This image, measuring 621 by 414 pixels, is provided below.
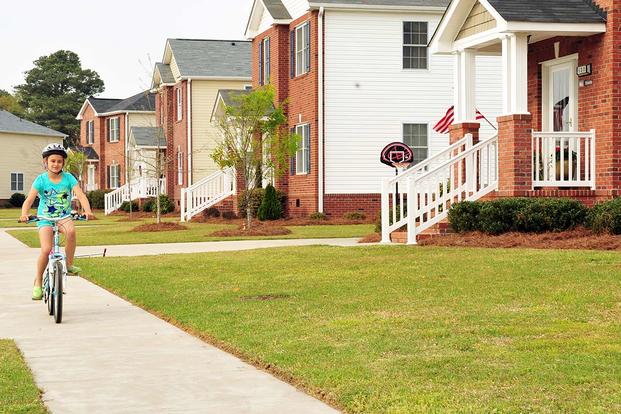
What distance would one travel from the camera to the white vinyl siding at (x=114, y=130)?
67.8 m

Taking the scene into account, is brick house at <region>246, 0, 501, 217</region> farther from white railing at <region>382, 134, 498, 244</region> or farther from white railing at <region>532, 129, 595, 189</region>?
white railing at <region>532, 129, 595, 189</region>

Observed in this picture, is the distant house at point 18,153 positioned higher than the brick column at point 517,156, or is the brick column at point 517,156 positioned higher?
the distant house at point 18,153

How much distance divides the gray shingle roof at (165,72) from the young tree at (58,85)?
187 feet

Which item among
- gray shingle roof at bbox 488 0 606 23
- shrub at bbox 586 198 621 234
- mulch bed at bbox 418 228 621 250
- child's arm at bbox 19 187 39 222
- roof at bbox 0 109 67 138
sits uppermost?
roof at bbox 0 109 67 138

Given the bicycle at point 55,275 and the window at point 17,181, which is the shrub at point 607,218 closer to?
the bicycle at point 55,275

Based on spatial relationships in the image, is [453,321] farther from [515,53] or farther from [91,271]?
[515,53]

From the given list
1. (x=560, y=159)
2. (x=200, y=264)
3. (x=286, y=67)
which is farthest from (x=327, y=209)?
(x=200, y=264)

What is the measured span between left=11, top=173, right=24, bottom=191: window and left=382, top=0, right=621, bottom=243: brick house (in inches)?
2363

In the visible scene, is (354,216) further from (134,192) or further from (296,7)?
(134,192)

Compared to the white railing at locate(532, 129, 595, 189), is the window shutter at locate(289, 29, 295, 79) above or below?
above

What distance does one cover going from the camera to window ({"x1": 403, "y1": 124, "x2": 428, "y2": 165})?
34.5m

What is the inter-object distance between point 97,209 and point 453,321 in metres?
55.1

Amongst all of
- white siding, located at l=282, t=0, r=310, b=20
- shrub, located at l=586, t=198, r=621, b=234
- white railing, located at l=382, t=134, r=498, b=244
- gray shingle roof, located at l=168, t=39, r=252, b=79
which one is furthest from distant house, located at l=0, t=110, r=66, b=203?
shrub, located at l=586, t=198, r=621, b=234

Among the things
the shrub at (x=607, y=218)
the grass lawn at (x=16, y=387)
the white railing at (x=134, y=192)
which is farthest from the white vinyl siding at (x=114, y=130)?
the grass lawn at (x=16, y=387)
